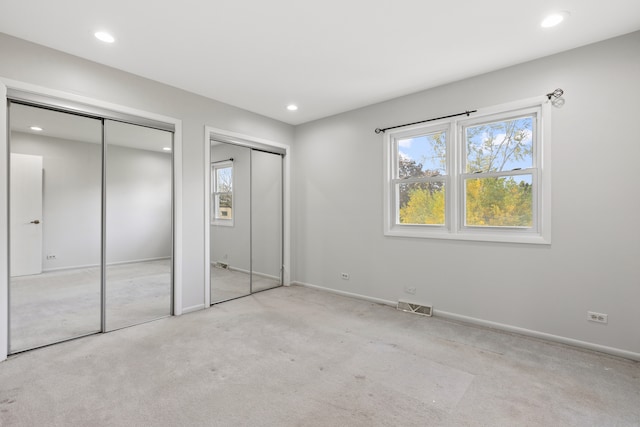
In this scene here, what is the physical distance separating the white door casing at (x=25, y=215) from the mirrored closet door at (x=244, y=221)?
5.43ft

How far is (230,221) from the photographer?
4250mm

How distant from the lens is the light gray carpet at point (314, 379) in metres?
1.84

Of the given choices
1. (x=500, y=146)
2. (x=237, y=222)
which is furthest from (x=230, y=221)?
(x=500, y=146)

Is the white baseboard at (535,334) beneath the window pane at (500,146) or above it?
beneath

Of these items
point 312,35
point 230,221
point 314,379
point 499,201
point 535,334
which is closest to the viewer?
point 314,379

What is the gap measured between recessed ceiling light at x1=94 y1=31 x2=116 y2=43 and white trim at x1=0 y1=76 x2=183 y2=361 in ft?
2.05

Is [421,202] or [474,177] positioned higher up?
[474,177]

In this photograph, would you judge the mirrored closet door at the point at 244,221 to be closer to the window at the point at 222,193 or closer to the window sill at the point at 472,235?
the window at the point at 222,193

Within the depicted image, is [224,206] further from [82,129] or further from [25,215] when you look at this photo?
[25,215]

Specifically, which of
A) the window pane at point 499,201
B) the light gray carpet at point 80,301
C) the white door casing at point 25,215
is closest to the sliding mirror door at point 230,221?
the light gray carpet at point 80,301

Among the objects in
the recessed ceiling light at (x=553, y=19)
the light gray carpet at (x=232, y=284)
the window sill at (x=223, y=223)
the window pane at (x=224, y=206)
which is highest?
the recessed ceiling light at (x=553, y=19)

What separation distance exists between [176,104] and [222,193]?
47.6 inches

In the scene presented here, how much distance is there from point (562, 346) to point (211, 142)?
435 centimetres

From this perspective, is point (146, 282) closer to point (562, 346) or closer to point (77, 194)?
point (77, 194)
